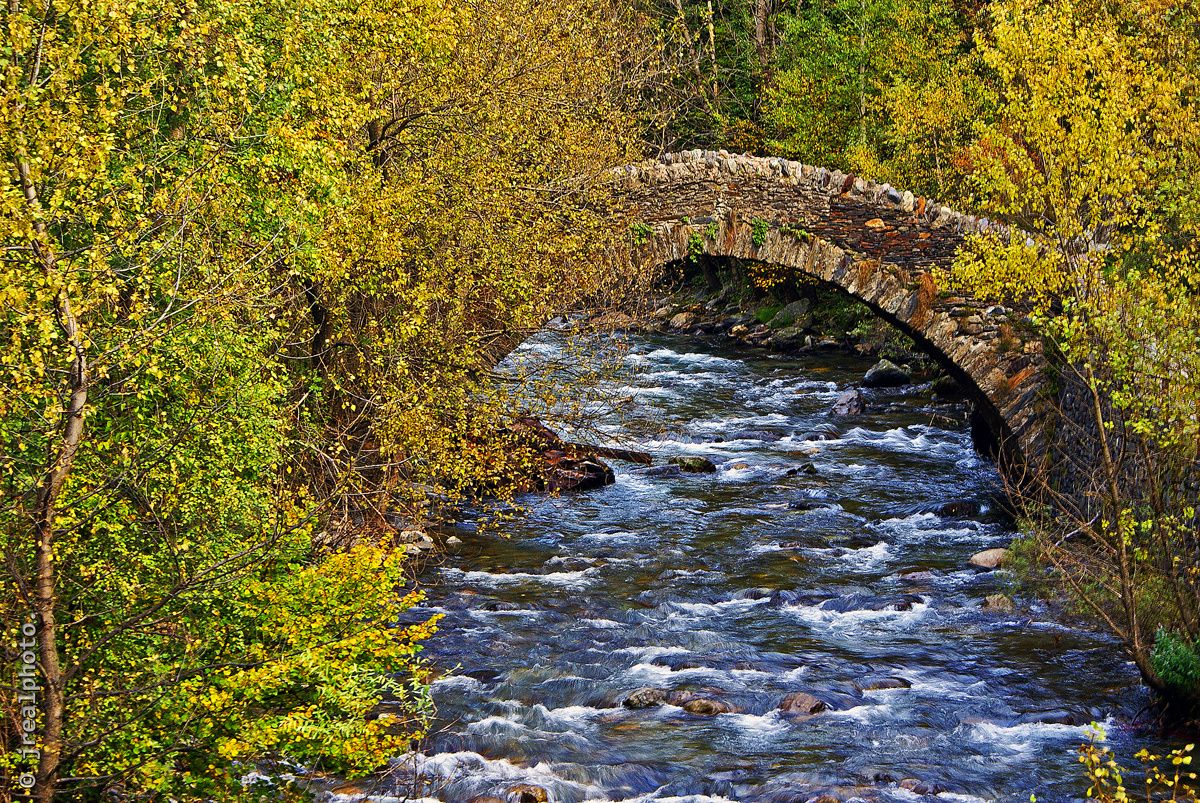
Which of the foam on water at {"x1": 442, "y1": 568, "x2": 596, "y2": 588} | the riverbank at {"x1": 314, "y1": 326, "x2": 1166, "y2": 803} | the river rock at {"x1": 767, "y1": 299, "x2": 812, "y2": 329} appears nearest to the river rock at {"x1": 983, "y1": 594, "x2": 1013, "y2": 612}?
the riverbank at {"x1": 314, "y1": 326, "x2": 1166, "y2": 803}

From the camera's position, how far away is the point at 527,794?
913 cm

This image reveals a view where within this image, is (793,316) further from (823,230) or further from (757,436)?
(823,230)

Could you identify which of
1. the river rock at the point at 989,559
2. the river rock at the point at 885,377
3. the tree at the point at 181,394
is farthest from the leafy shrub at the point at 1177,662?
the river rock at the point at 885,377

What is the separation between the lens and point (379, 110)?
1307 centimetres

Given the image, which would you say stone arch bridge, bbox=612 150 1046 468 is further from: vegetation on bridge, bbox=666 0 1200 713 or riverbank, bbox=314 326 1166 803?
riverbank, bbox=314 326 1166 803

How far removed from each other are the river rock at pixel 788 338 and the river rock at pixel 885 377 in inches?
228

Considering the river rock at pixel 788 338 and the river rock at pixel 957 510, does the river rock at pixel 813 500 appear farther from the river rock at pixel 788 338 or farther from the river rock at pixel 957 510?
the river rock at pixel 788 338

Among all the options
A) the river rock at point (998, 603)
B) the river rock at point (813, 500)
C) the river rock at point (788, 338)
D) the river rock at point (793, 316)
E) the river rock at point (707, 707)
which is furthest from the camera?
the river rock at point (793, 316)

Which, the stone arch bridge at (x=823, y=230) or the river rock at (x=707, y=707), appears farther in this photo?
the stone arch bridge at (x=823, y=230)

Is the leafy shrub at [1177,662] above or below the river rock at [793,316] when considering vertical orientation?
below

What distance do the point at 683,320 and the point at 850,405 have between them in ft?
45.5

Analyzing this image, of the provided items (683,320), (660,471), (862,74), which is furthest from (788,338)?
(660,471)

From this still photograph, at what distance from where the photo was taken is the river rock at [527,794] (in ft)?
29.8

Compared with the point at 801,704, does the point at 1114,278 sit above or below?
above
